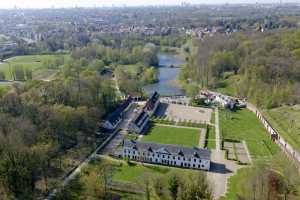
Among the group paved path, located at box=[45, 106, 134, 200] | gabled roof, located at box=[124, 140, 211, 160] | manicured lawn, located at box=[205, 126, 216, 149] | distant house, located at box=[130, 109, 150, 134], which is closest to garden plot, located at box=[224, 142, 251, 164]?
manicured lawn, located at box=[205, 126, 216, 149]

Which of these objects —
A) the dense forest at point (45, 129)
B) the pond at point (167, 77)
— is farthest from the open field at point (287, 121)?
the dense forest at point (45, 129)

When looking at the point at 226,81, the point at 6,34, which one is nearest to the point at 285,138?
the point at 226,81

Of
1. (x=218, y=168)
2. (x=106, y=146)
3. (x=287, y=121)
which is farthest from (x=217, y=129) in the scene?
(x=106, y=146)

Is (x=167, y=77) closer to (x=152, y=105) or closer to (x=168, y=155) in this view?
(x=152, y=105)

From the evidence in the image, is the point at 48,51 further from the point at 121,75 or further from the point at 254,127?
the point at 254,127

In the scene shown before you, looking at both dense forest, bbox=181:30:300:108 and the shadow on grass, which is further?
dense forest, bbox=181:30:300:108

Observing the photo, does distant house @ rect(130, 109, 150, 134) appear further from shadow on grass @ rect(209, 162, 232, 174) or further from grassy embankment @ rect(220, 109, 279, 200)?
shadow on grass @ rect(209, 162, 232, 174)

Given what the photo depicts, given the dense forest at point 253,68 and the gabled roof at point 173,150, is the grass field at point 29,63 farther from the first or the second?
the gabled roof at point 173,150
